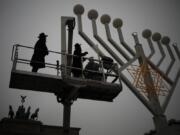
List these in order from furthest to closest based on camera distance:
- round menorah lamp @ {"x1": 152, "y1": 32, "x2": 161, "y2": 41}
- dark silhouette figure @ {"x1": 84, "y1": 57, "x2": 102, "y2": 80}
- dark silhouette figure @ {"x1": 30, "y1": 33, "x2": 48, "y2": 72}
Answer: round menorah lamp @ {"x1": 152, "y1": 32, "x2": 161, "y2": 41}, dark silhouette figure @ {"x1": 84, "y1": 57, "x2": 102, "y2": 80}, dark silhouette figure @ {"x1": 30, "y1": 33, "x2": 48, "y2": 72}

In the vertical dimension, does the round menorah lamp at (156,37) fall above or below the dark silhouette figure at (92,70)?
above

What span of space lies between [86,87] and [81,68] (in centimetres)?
47

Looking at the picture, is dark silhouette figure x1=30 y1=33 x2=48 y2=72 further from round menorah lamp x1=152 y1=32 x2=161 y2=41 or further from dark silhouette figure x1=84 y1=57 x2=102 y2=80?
round menorah lamp x1=152 y1=32 x2=161 y2=41

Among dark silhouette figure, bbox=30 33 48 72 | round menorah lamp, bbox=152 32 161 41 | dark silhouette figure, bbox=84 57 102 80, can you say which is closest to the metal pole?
dark silhouette figure, bbox=84 57 102 80

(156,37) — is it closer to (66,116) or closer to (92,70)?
(92,70)

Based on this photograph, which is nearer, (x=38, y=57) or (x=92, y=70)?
(x=38, y=57)

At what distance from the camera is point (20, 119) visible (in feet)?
31.9

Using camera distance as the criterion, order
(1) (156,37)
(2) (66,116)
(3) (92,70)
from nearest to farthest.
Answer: (2) (66,116)
(3) (92,70)
(1) (156,37)

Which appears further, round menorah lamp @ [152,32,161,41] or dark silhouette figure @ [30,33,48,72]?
round menorah lamp @ [152,32,161,41]

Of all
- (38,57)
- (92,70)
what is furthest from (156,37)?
(38,57)

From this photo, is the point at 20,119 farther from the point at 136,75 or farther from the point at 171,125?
the point at 171,125

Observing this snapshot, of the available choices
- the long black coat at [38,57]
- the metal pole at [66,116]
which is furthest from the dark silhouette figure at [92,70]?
the long black coat at [38,57]

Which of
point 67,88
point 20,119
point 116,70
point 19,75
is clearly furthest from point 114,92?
point 20,119

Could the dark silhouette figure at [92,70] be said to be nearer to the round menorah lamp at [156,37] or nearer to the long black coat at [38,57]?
the long black coat at [38,57]
